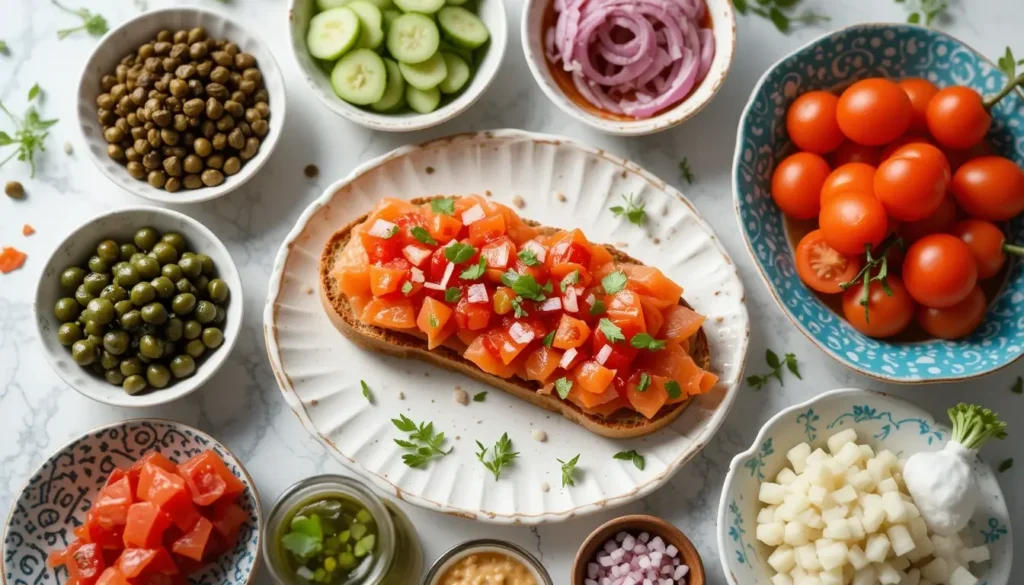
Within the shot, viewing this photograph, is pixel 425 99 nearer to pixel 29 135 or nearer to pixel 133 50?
pixel 133 50

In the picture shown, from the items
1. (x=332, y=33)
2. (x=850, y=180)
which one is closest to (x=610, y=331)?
(x=850, y=180)

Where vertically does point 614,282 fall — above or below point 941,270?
below

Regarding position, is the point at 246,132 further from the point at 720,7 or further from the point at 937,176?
the point at 937,176

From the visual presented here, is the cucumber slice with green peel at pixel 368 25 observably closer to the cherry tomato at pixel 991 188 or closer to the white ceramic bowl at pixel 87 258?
the white ceramic bowl at pixel 87 258

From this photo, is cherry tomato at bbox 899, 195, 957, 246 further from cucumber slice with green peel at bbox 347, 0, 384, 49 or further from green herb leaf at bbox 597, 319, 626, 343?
cucumber slice with green peel at bbox 347, 0, 384, 49

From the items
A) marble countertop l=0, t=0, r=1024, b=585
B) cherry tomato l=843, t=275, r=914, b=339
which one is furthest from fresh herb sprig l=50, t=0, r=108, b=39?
cherry tomato l=843, t=275, r=914, b=339

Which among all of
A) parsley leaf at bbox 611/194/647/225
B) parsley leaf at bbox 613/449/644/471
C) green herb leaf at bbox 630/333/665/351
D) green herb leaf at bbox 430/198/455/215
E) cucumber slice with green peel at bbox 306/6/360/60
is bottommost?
parsley leaf at bbox 613/449/644/471
